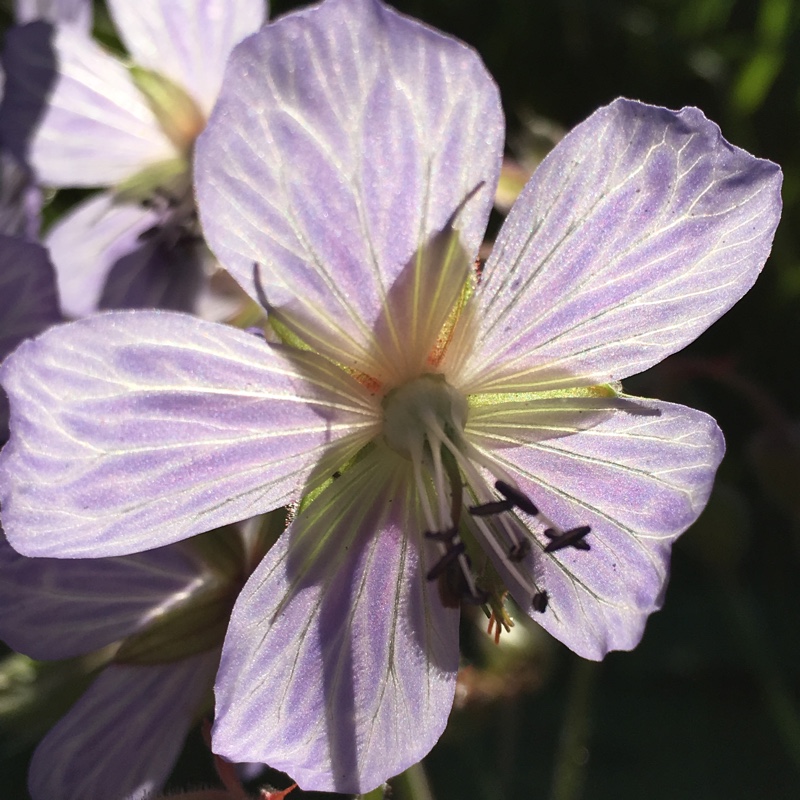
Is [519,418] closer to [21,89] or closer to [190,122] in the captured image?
[190,122]

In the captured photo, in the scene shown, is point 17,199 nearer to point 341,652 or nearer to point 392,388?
point 392,388

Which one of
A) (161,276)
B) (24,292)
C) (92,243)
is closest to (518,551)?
(24,292)

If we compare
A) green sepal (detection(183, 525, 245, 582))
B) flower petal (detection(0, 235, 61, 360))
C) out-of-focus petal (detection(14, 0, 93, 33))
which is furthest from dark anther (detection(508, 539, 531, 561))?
out-of-focus petal (detection(14, 0, 93, 33))

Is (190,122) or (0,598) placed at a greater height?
(190,122)

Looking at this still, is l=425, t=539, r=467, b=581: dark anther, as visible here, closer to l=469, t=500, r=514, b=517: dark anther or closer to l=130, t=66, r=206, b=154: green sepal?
l=469, t=500, r=514, b=517: dark anther

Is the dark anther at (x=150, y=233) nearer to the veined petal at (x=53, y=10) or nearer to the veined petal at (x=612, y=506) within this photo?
the veined petal at (x=53, y=10)

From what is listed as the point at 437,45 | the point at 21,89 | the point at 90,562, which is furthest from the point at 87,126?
the point at 437,45

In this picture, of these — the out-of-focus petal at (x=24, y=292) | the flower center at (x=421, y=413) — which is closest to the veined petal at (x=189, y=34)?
the out-of-focus petal at (x=24, y=292)
